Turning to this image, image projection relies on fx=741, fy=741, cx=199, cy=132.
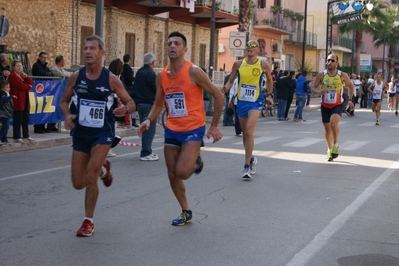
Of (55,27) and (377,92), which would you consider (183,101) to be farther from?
(377,92)

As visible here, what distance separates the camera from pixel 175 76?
24.5ft

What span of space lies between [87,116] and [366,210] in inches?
140

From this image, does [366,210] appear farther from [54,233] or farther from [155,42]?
[155,42]

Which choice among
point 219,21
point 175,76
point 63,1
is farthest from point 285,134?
point 219,21

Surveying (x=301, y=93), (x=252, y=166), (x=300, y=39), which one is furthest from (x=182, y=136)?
(x=300, y=39)

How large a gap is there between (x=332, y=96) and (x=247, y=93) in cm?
281

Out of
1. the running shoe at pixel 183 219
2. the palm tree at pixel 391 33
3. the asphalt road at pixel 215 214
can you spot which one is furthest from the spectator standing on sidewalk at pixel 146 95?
the palm tree at pixel 391 33

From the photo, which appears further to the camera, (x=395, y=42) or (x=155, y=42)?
(x=395, y=42)

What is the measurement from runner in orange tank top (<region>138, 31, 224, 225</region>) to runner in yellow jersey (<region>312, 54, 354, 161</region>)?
6382 mm

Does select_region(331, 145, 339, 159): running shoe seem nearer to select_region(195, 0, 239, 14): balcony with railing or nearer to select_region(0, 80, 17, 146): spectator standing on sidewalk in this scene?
select_region(0, 80, 17, 146): spectator standing on sidewalk

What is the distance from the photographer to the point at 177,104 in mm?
7496

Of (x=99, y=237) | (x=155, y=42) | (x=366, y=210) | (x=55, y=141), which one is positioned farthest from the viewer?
(x=155, y=42)

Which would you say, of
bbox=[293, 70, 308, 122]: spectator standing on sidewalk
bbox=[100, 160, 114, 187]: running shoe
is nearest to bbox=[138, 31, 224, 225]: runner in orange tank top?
bbox=[100, 160, 114, 187]: running shoe

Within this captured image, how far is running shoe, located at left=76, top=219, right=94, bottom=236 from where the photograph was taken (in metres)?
6.96
